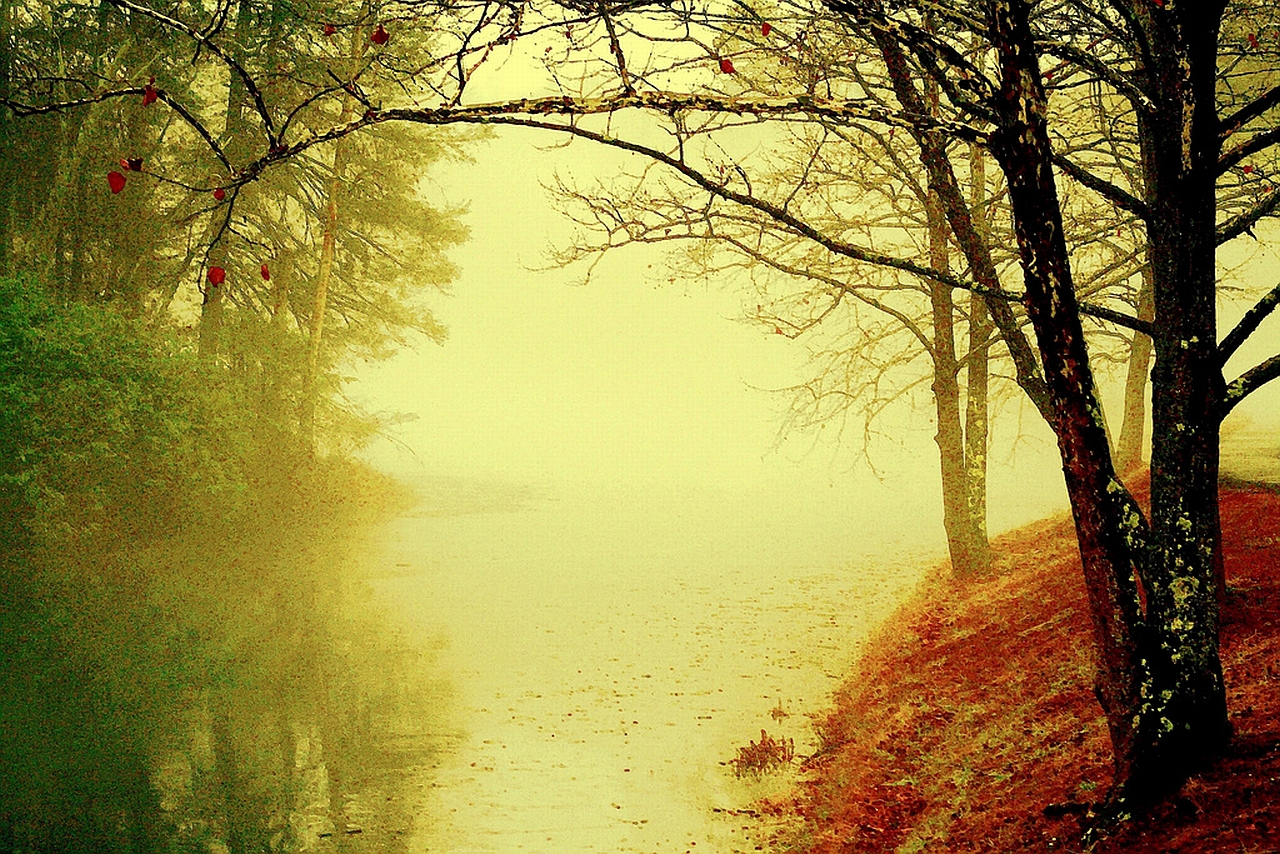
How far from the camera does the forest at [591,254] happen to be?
3.79 meters

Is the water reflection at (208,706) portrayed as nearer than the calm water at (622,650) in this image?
Yes

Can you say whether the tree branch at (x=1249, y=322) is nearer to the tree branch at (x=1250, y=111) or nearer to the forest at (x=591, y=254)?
the forest at (x=591, y=254)

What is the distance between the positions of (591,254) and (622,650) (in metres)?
6.54

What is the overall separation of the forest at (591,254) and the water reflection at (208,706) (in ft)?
0.26

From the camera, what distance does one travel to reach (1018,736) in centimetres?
591

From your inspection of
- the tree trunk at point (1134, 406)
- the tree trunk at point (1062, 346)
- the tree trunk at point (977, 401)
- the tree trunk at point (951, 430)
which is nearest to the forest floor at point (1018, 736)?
the tree trunk at point (1062, 346)

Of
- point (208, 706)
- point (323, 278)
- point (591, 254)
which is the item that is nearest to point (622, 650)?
point (208, 706)

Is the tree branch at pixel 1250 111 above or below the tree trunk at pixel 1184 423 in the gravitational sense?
above

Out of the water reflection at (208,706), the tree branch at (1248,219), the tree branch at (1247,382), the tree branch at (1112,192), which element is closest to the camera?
the tree branch at (1247,382)

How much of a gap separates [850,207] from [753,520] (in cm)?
1413

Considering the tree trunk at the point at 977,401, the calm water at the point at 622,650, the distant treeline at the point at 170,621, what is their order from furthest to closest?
the tree trunk at the point at 977,401, the distant treeline at the point at 170,621, the calm water at the point at 622,650

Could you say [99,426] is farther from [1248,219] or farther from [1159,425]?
[1248,219]

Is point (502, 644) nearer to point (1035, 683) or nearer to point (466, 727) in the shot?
point (466, 727)

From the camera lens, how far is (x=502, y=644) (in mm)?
13797
